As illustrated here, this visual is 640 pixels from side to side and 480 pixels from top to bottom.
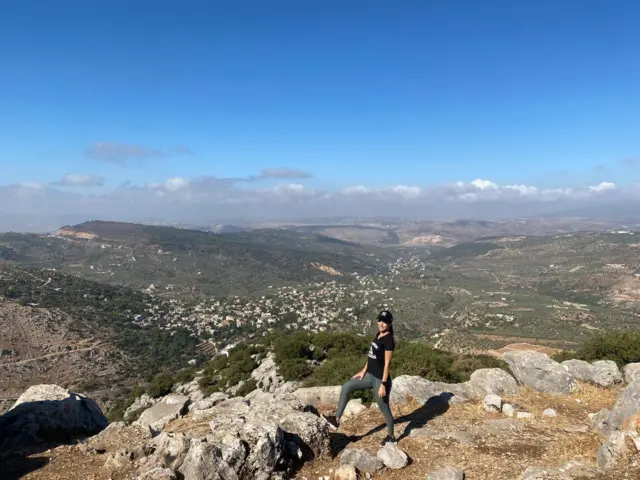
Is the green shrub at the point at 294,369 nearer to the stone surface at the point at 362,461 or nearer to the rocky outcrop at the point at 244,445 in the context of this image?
the rocky outcrop at the point at 244,445

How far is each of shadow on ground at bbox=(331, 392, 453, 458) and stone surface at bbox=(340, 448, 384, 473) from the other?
2.24ft

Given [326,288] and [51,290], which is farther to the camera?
[326,288]

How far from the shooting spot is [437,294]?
163625 mm

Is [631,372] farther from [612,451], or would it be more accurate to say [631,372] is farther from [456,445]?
[456,445]

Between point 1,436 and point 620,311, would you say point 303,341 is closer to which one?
point 1,436

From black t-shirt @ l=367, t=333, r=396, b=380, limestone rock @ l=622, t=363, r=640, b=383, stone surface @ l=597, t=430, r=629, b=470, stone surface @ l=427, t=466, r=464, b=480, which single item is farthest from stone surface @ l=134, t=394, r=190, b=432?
limestone rock @ l=622, t=363, r=640, b=383

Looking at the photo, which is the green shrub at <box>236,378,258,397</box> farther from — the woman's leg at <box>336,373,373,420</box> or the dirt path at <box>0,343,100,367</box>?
the dirt path at <box>0,343,100,367</box>

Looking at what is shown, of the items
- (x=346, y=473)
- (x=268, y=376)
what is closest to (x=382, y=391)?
(x=346, y=473)

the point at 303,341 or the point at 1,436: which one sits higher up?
the point at 1,436

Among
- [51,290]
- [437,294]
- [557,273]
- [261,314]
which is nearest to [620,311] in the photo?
[437,294]

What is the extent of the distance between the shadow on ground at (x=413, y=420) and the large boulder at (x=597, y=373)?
5.83m

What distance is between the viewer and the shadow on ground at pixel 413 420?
10172 millimetres

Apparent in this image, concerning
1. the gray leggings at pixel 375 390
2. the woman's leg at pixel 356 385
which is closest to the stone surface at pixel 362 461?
the gray leggings at pixel 375 390

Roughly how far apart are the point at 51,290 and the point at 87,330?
90.3 feet
